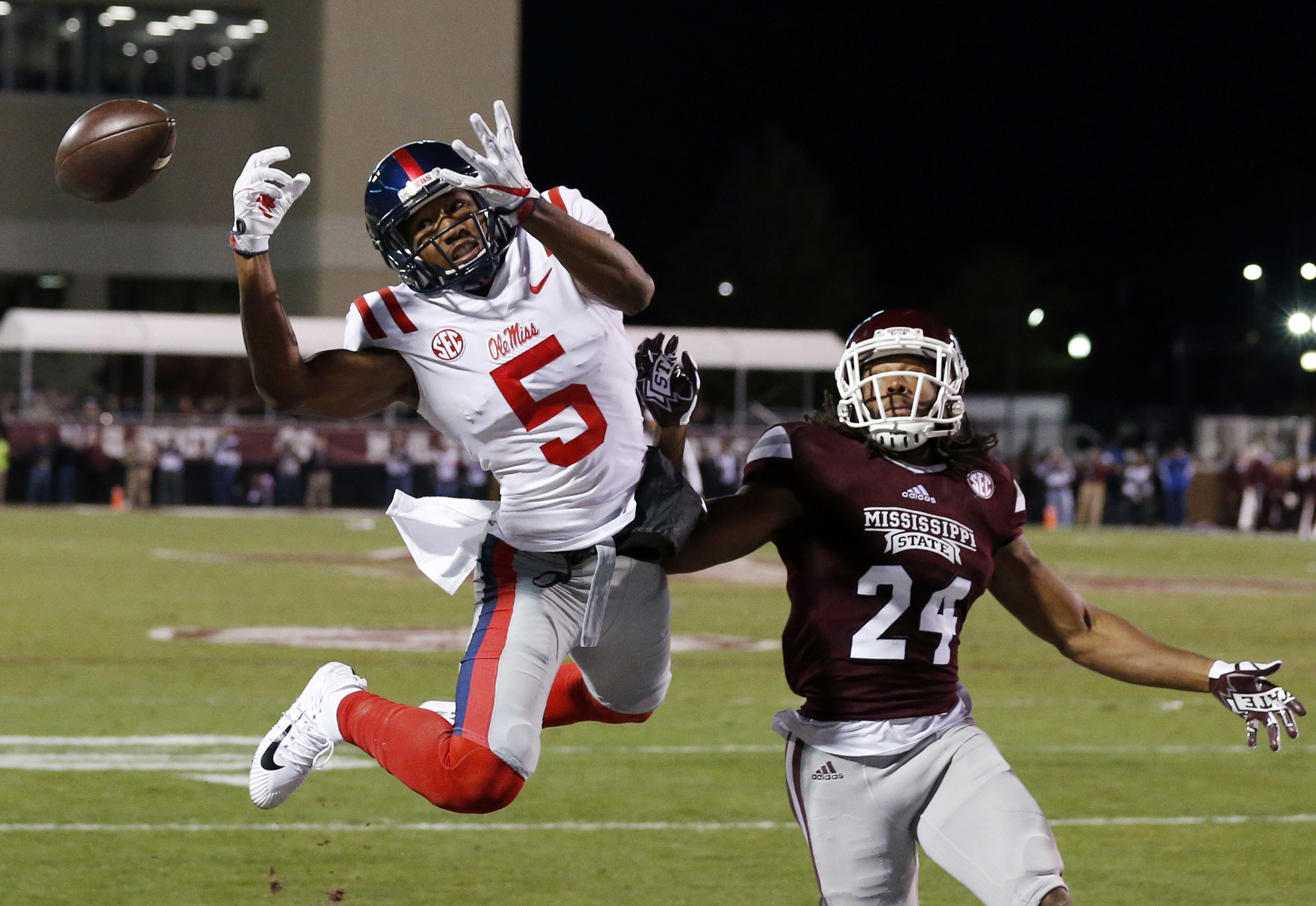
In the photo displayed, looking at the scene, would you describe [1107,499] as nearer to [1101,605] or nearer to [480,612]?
[1101,605]

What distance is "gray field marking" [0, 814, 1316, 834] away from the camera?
6.69m

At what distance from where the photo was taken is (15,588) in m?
16.2

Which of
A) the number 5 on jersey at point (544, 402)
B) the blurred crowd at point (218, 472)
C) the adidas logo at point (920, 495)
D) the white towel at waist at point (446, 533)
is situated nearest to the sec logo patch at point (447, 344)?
the number 5 on jersey at point (544, 402)

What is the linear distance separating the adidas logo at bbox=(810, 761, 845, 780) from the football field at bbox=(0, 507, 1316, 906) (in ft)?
5.84

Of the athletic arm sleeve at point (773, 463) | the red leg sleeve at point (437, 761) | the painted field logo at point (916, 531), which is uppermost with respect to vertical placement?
the athletic arm sleeve at point (773, 463)

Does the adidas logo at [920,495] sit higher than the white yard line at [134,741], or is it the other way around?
the adidas logo at [920,495]

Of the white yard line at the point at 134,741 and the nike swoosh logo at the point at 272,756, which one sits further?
the white yard line at the point at 134,741

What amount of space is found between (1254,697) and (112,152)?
3.35 metres

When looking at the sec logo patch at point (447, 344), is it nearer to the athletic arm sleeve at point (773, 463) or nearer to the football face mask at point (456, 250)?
the football face mask at point (456, 250)

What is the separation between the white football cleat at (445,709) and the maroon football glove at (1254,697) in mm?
1825

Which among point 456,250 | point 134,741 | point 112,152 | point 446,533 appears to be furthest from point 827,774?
point 134,741

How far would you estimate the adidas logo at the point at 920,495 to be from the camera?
4.23m

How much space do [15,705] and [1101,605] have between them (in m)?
9.67

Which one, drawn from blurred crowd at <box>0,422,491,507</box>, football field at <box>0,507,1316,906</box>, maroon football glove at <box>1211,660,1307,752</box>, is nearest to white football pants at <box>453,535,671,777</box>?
football field at <box>0,507,1316,906</box>
